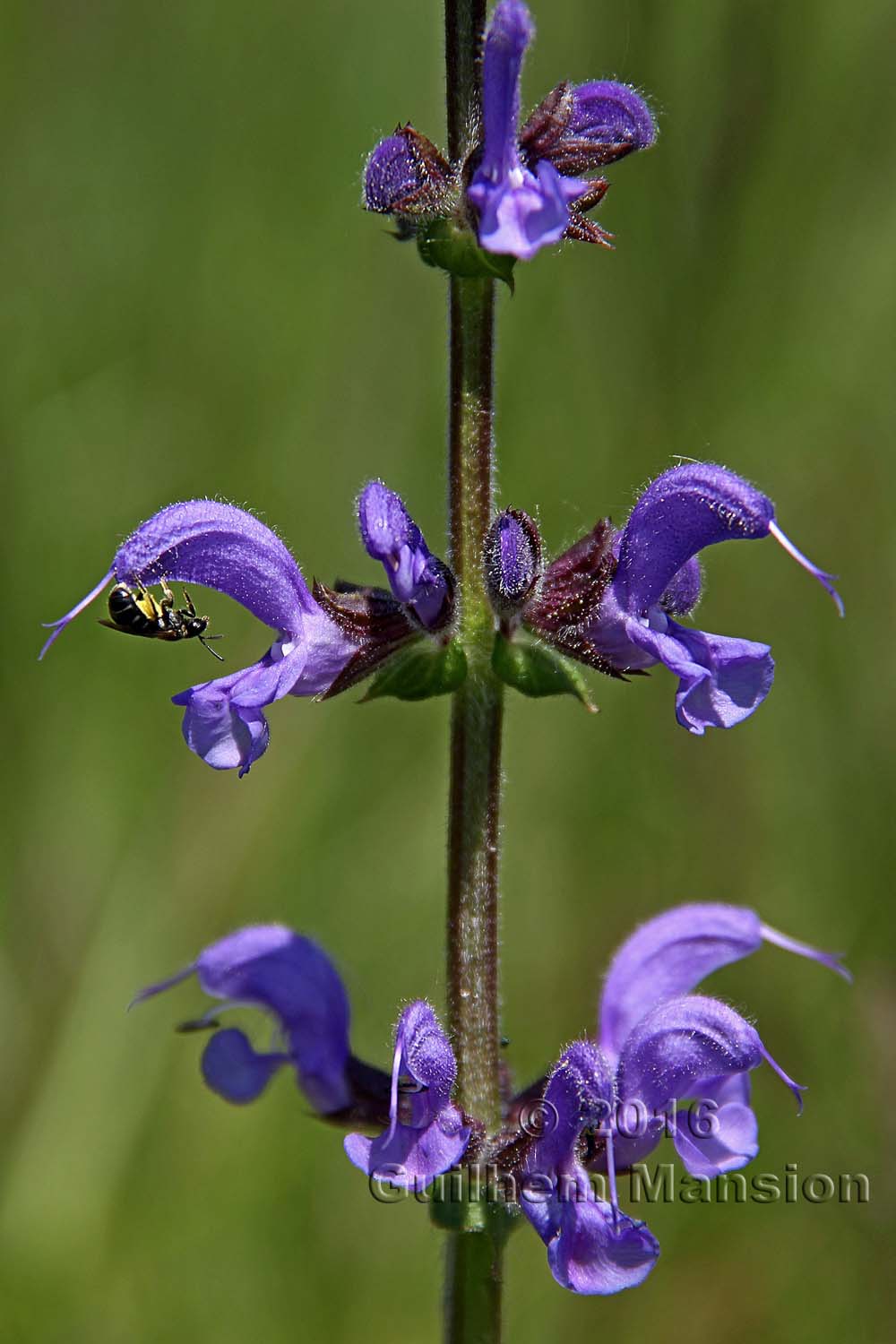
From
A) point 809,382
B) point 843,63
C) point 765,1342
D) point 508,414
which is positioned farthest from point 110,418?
point 765,1342

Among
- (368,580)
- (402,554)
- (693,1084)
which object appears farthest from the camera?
(368,580)

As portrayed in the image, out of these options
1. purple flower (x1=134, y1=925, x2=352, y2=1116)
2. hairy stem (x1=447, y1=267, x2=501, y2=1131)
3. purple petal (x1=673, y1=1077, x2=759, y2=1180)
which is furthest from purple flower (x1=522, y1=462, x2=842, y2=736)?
purple flower (x1=134, y1=925, x2=352, y2=1116)

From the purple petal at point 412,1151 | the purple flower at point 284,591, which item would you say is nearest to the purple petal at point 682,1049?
the purple petal at point 412,1151

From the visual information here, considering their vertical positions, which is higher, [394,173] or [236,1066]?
[394,173]

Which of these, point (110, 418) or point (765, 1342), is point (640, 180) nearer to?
point (110, 418)

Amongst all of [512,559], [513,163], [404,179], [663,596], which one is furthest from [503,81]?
[663,596]

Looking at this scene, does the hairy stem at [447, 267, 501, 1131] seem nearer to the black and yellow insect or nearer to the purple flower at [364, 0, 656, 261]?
the purple flower at [364, 0, 656, 261]

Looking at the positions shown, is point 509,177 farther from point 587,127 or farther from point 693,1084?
point 693,1084
